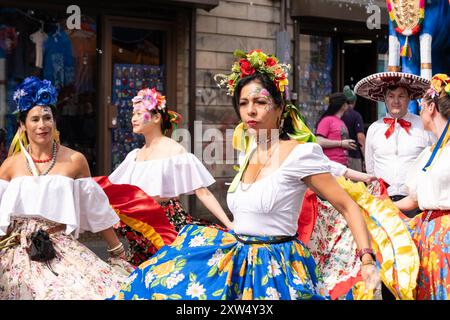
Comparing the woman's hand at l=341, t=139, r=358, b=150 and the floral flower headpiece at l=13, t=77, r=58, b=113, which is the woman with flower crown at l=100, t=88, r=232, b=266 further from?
the woman's hand at l=341, t=139, r=358, b=150

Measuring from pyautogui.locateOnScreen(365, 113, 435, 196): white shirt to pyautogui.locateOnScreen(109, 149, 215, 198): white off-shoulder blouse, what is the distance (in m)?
1.49

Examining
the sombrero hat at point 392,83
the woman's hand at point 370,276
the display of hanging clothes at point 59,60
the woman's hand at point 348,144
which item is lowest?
the woman's hand at point 370,276

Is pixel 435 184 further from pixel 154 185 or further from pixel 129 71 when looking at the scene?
pixel 129 71

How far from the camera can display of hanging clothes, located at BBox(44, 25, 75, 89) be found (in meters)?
10.4

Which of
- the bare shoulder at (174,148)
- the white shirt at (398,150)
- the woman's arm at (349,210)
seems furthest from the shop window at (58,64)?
the woman's arm at (349,210)

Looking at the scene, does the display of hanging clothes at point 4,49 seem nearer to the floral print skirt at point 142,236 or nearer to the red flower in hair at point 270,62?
the floral print skirt at point 142,236

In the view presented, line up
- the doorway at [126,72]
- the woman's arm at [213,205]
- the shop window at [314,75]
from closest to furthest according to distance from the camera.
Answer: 1. the woman's arm at [213,205]
2. the doorway at [126,72]
3. the shop window at [314,75]

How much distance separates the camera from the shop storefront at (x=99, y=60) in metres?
10.1

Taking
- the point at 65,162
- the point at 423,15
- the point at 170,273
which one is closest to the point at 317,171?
the point at 170,273

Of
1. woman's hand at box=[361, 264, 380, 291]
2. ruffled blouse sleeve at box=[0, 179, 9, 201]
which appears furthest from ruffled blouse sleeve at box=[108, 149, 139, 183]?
woman's hand at box=[361, 264, 380, 291]

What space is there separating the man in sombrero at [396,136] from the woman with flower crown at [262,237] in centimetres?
289

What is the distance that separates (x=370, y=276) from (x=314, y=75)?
33.3 feet

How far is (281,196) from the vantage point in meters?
3.95

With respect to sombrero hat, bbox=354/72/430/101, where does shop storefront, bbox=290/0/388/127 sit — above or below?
above
